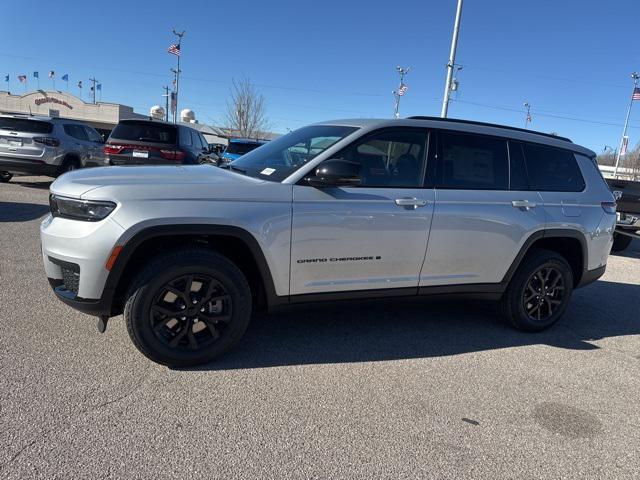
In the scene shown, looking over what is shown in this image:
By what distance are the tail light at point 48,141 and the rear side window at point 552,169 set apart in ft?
33.4

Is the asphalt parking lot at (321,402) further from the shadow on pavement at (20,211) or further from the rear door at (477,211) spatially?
the shadow on pavement at (20,211)

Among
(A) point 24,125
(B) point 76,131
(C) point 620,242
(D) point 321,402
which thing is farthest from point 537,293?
(B) point 76,131

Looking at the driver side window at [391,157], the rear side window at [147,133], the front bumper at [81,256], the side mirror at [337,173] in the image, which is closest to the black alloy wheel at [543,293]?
the driver side window at [391,157]

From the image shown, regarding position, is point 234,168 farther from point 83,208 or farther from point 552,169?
point 552,169

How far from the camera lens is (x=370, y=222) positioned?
11.8 feet

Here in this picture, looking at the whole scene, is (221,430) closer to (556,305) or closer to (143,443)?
(143,443)

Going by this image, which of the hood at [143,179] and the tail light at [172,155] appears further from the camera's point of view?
the tail light at [172,155]

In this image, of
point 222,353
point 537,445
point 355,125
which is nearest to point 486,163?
point 355,125

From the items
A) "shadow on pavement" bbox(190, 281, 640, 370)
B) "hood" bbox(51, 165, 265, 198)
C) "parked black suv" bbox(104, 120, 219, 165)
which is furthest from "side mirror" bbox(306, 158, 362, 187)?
"parked black suv" bbox(104, 120, 219, 165)

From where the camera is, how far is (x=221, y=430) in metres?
2.67

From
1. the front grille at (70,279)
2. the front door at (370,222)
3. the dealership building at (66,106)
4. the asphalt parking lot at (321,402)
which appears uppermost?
the dealership building at (66,106)

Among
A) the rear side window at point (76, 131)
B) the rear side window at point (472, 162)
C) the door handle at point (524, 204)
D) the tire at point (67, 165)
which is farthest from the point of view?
the rear side window at point (76, 131)

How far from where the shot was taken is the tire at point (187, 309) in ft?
10.3

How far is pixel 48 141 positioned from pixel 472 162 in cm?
996
